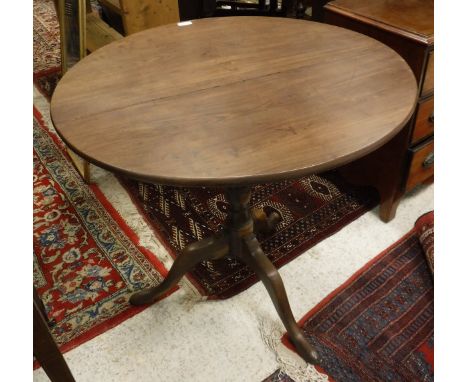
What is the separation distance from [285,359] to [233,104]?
0.71m

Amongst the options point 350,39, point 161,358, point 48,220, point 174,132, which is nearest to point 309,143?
point 174,132

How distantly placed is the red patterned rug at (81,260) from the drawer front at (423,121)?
94 cm

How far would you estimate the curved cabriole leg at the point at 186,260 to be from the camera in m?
1.19

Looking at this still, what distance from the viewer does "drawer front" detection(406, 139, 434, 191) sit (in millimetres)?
1393

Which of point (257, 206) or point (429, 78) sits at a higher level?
point (429, 78)

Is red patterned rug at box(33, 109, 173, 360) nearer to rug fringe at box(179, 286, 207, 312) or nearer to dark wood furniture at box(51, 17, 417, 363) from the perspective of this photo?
rug fringe at box(179, 286, 207, 312)

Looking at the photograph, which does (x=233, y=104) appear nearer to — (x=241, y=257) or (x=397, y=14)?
(x=241, y=257)

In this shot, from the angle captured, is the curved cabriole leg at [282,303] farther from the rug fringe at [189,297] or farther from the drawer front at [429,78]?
the drawer front at [429,78]

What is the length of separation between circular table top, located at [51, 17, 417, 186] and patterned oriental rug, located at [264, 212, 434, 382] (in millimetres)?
665

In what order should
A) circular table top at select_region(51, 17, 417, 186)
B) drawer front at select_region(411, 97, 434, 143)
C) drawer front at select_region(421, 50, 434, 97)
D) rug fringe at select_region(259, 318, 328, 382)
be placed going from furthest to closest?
drawer front at select_region(411, 97, 434, 143)
drawer front at select_region(421, 50, 434, 97)
rug fringe at select_region(259, 318, 328, 382)
circular table top at select_region(51, 17, 417, 186)

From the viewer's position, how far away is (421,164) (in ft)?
4.78

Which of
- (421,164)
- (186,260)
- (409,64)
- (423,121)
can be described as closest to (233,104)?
(186,260)

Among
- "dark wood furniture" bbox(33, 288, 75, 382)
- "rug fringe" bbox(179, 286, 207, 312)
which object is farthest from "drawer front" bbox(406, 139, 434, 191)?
"dark wood furniture" bbox(33, 288, 75, 382)

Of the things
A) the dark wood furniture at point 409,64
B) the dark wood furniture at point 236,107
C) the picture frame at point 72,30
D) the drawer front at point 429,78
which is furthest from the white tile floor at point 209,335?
the picture frame at point 72,30
